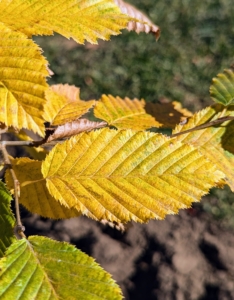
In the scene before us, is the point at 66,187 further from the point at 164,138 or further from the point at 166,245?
the point at 166,245

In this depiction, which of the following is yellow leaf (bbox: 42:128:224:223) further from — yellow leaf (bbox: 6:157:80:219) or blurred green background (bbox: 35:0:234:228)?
blurred green background (bbox: 35:0:234:228)

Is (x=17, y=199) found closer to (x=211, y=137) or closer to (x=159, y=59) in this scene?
(x=211, y=137)

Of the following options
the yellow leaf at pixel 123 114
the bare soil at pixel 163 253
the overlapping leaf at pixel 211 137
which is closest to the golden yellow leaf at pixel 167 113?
the yellow leaf at pixel 123 114

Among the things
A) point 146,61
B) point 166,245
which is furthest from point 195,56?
point 166,245

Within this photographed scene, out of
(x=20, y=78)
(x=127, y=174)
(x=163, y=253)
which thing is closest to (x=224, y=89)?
(x=127, y=174)

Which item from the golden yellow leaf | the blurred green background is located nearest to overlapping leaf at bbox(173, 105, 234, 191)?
the golden yellow leaf
